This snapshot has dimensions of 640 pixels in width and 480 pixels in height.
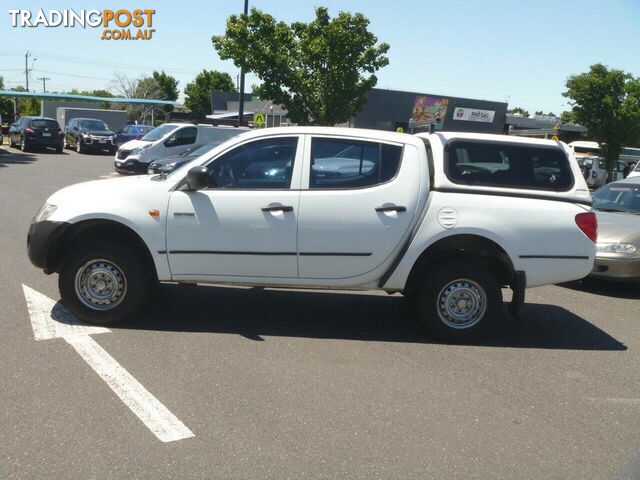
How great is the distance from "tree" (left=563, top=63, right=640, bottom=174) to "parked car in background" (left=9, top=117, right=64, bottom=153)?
2522 cm

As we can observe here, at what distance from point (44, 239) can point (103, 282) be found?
2.04 ft

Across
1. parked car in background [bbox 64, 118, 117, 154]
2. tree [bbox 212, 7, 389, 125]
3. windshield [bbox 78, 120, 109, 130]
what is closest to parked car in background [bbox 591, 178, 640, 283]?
tree [bbox 212, 7, 389, 125]

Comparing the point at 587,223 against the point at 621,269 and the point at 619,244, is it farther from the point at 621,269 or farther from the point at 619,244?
the point at 619,244

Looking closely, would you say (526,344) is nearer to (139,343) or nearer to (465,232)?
(465,232)

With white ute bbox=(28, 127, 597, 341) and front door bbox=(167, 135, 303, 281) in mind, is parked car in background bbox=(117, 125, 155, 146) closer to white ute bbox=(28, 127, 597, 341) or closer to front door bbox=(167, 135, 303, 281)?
white ute bbox=(28, 127, 597, 341)

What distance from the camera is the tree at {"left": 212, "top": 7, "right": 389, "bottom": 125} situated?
86.2 ft

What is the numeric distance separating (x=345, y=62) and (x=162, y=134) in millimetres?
9827

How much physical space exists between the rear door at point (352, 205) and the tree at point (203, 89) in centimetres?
8763

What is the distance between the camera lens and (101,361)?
16.6 feet

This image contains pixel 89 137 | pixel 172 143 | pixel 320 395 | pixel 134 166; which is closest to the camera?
pixel 320 395

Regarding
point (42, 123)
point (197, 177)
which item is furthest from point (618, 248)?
point (42, 123)

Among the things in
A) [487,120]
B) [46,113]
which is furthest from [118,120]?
[487,120]

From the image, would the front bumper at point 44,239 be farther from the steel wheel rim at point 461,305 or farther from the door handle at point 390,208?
the steel wheel rim at point 461,305

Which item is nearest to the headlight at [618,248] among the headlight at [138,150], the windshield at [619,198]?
the windshield at [619,198]
